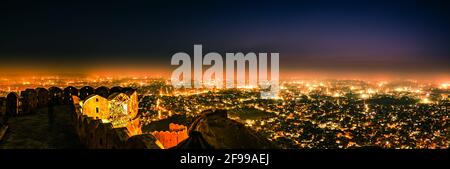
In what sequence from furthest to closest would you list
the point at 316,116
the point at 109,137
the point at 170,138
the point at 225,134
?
the point at 316,116
the point at 170,138
the point at 109,137
the point at 225,134

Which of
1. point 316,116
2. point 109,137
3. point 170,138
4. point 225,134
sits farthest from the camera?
point 316,116

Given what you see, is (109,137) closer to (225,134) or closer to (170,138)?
(225,134)

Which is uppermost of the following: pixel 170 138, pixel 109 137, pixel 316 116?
pixel 109 137

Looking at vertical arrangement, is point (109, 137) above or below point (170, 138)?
above

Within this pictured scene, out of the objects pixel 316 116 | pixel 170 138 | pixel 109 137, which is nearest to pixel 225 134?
pixel 109 137

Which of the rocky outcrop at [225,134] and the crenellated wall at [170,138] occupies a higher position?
the rocky outcrop at [225,134]

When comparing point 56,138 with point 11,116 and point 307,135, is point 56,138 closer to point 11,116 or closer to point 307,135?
point 11,116

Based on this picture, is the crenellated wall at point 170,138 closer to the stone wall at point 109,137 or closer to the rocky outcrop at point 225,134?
the stone wall at point 109,137

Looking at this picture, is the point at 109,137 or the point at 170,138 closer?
the point at 109,137

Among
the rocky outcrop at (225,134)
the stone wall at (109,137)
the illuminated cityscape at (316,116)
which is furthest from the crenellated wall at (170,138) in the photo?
the illuminated cityscape at (316,116)

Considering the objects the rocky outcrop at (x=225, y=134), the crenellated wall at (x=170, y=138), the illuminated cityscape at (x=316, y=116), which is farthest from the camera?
the illuminated cityscape at (x=316, y=116)

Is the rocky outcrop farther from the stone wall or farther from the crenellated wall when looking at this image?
the crenellated wall
